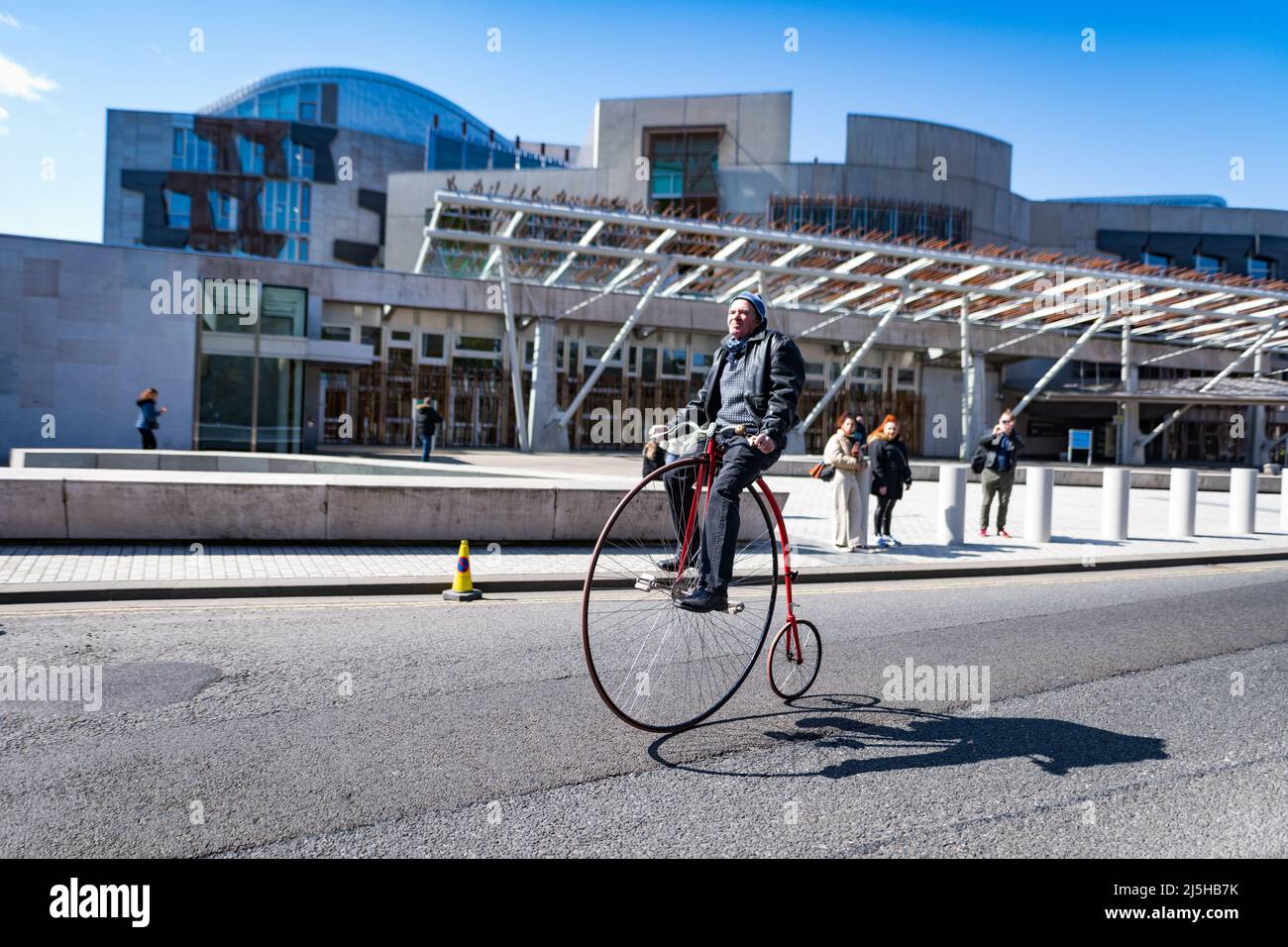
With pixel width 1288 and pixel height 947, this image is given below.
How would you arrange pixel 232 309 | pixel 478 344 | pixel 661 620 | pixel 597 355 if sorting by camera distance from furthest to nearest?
pixel 597 355, pixel 478 344, pixel 232 309, pixel 661 620

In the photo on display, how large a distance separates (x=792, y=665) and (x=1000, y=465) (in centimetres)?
1111

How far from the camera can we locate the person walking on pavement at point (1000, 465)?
16.1 meters

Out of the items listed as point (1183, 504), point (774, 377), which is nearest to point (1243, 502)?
point (1183, 504)

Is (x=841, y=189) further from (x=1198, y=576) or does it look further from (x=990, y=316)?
(x=1198, y=576)

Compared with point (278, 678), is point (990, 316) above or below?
above

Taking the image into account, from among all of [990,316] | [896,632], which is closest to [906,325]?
[990,316]

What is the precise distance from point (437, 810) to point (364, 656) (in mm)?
2886

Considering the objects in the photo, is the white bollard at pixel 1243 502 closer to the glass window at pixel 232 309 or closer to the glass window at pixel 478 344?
the glass window at pixel 232 309

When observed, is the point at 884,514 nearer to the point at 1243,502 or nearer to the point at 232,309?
the point at 1243,502

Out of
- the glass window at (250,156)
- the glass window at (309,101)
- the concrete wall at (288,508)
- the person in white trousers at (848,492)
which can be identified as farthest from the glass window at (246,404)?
the glass window at (309,101)

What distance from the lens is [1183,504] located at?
1736 cm

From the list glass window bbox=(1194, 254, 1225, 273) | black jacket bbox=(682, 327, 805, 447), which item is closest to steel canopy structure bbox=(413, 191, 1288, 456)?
glass window bbox=(1194, 254, 1225, 273)

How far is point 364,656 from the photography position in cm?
652
